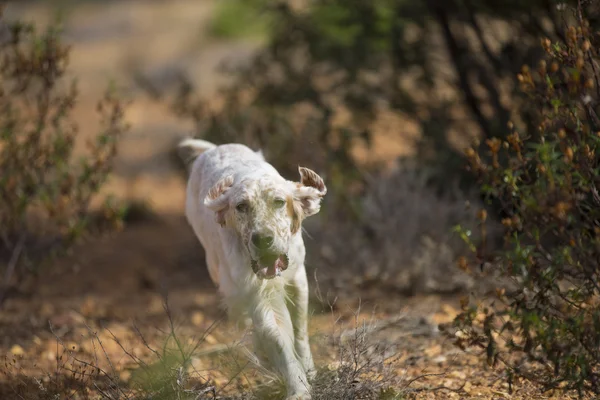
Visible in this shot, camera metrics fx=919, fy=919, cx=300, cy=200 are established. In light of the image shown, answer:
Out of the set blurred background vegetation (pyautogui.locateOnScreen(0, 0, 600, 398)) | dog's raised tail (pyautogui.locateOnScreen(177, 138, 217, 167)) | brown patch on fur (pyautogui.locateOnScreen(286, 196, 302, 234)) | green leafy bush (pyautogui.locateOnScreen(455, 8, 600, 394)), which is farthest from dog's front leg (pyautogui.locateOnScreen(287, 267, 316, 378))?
blurred background vegetation (pyautogui.locateOnScreen(0, 0, 600, 398))

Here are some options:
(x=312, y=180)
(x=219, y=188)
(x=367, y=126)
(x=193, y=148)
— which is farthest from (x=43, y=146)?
(x=367, y=126)

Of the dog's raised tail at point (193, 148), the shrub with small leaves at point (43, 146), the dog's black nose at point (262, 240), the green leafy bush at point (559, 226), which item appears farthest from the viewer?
the shrub with small leaves at point (43, 146)

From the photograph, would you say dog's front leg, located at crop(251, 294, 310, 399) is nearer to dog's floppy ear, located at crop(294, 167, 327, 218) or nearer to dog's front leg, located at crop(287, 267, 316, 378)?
dog's front leg, located at crop(287, 267, 316, 378)

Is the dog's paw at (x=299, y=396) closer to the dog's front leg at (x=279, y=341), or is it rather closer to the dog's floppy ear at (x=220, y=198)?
the dog's front leg at (x=279, y=341)

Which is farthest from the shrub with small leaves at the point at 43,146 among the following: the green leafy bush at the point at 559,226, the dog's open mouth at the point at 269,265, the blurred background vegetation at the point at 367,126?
the green leafy bush at the point at 559,226

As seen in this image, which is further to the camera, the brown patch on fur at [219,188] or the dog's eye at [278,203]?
the brown patch on fur at [219,188]

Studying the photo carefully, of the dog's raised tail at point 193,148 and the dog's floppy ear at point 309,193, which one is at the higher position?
the dog's floppy ear at point 309,193

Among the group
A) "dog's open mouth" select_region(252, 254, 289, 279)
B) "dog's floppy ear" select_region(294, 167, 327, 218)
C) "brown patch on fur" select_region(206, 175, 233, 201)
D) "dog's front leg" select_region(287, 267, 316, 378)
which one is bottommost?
"dog's front leg" select_region(287, 267, 316, 378)

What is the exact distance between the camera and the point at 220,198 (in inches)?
166

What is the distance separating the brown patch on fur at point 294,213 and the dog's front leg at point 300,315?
407 mm

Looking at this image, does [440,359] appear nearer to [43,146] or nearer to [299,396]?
[299,396]

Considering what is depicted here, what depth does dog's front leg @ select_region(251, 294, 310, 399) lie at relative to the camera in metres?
4.31

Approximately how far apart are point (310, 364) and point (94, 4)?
26990mm

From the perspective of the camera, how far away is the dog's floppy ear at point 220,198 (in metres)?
4.21
